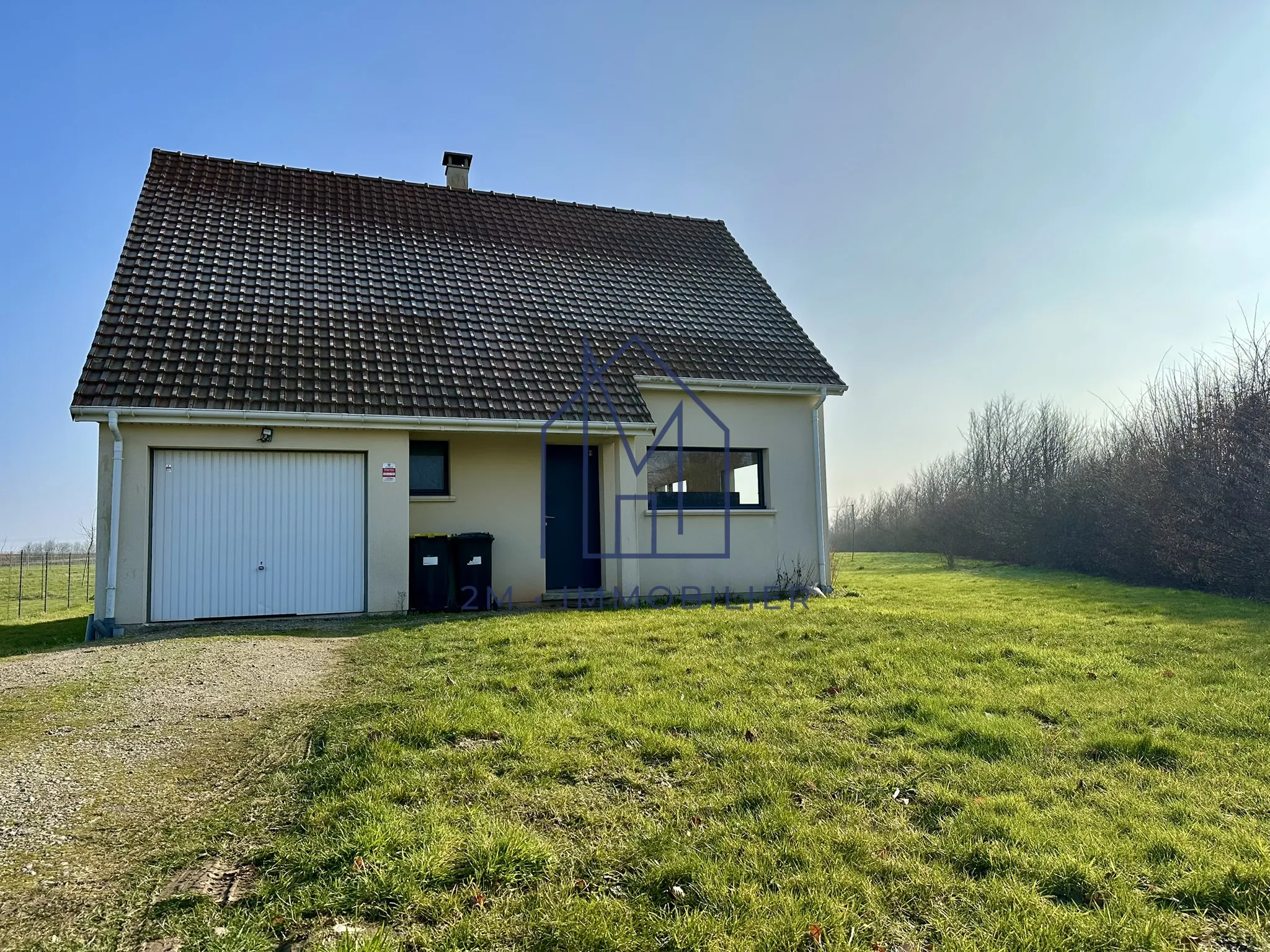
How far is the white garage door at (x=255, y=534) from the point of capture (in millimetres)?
9633

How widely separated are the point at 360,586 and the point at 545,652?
163 inches

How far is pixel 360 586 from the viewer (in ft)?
33.8

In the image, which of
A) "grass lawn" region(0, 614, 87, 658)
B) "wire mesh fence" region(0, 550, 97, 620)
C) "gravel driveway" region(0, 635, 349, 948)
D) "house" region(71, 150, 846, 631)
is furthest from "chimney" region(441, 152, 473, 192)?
"gravel driveway" region(0, 635, 349, 948)

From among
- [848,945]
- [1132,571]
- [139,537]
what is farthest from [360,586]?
[1132,571]

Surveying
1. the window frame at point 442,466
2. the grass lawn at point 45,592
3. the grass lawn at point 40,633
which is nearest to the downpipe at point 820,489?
the window frame at point 442,466

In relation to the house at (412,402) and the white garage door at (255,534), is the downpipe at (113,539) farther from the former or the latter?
the white garage door at (255,534)

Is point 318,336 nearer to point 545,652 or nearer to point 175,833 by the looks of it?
point 545,652

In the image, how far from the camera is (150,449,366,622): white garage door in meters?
9.63

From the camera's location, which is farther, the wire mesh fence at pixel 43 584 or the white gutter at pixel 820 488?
the wire mesh fence at pixel 43 584

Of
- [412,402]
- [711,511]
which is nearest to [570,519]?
[711,511]

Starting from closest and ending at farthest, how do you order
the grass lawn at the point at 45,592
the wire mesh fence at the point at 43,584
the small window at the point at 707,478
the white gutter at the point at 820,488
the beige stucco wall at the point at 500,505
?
1. the beige stucco wall at the point at 500,505
2. the small window at the point at 707,478
3. the white gutter at the point at 820,488
4. the grass lawn at the point at 45,592
5. the wire mesh fence at the point at 43,584

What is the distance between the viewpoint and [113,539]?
9242 millimetres

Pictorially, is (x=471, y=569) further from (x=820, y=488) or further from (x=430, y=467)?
(x=820, y=488)

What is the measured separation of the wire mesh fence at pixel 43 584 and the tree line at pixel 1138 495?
2133 centimetres
